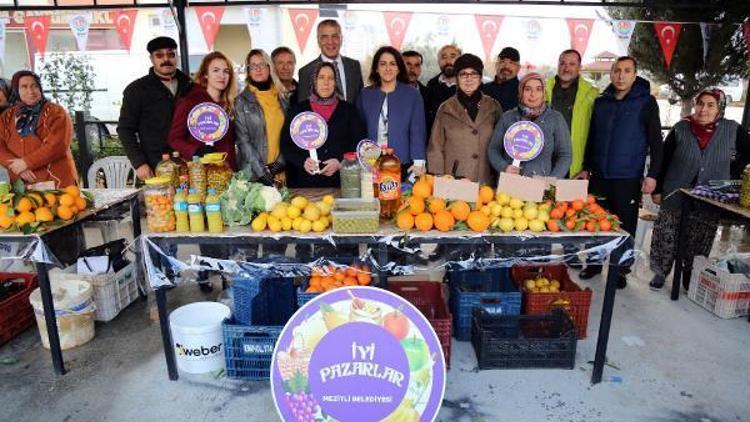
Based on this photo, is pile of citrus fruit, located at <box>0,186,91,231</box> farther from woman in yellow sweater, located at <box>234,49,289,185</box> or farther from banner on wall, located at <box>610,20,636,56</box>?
banner on wall, located at <box>610,20,636,56</box>

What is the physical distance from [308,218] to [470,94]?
5.51ft

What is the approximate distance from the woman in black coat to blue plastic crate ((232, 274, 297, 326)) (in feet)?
2.71

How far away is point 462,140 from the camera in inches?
145

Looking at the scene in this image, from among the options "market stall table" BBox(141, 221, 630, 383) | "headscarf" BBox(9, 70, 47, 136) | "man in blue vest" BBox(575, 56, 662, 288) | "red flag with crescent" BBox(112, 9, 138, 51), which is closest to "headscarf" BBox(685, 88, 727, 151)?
"man in blue vest" BBox(575, 56, 662, 288)

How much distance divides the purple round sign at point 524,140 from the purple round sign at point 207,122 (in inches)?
69.0

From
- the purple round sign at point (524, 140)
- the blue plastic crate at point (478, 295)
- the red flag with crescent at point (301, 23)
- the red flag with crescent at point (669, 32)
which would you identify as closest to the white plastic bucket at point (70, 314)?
the blue plastic crate at point (478, 295)

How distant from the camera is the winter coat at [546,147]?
3467mm

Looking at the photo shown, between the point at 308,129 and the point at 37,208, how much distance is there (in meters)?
1.60

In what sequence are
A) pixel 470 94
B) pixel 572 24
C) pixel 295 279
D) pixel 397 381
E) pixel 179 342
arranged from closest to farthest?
1. pixel 397 381
2. pixel 179 342
3. pixel 295 279
4. pixel 470 94
5. pixel 572 24

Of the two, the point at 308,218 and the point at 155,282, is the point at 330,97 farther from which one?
the point at 155,282

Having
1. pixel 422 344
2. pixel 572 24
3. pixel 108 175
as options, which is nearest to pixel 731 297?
pixel 422 344

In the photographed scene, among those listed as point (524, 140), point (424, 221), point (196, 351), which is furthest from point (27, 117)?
point (524, 140)

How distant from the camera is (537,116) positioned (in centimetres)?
345

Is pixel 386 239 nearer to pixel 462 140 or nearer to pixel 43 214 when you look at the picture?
pixel 462 140
